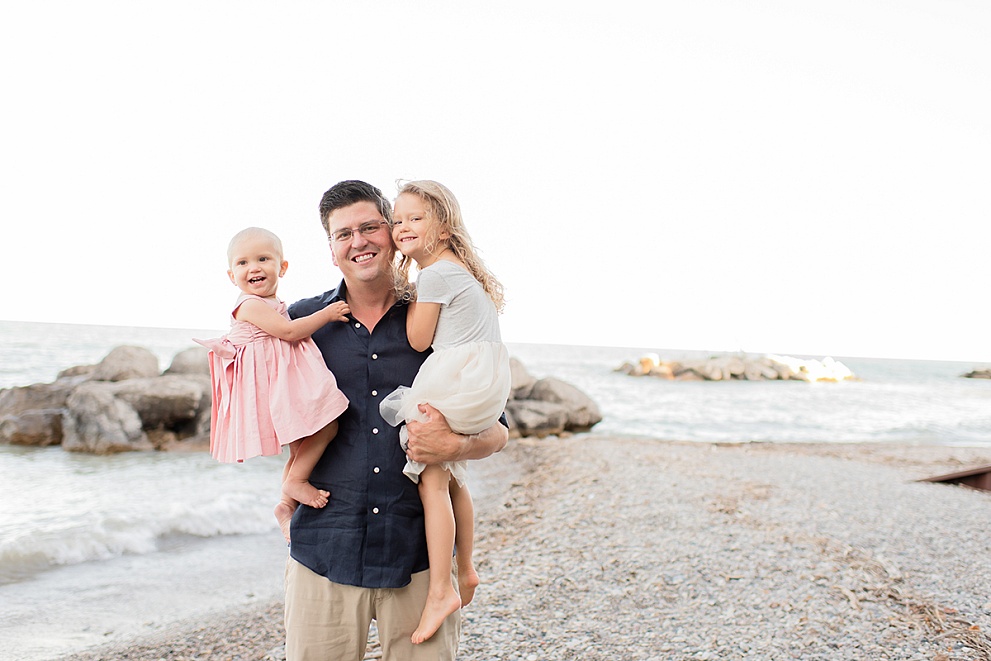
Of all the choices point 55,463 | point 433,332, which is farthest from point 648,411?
point 433,332

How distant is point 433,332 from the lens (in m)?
2.34

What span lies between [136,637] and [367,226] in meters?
4.66

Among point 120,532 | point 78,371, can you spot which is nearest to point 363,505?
point 120,532

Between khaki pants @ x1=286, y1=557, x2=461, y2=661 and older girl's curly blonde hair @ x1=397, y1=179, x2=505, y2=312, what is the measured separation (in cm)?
101

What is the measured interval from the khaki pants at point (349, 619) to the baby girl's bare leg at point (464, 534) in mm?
221

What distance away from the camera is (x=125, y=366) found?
16141 mm

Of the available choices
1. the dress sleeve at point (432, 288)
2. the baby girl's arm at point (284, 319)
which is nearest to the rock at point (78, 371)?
the baby girl's arm at point (284, 319)

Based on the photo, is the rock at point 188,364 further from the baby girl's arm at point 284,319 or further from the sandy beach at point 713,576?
the baby girl's arm at point 284,319

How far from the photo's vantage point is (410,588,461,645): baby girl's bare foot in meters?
2.21

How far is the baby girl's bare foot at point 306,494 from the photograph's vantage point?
2.23m

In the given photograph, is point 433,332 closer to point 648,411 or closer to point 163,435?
point 163,435

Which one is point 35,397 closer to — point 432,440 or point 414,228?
point 414,228

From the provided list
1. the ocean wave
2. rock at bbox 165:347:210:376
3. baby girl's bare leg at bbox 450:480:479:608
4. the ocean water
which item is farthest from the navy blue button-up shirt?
rock at bbox 165:347:210:376

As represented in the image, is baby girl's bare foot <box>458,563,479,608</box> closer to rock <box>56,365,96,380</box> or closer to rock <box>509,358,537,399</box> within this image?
rock <box>509,358,537,399</box>
